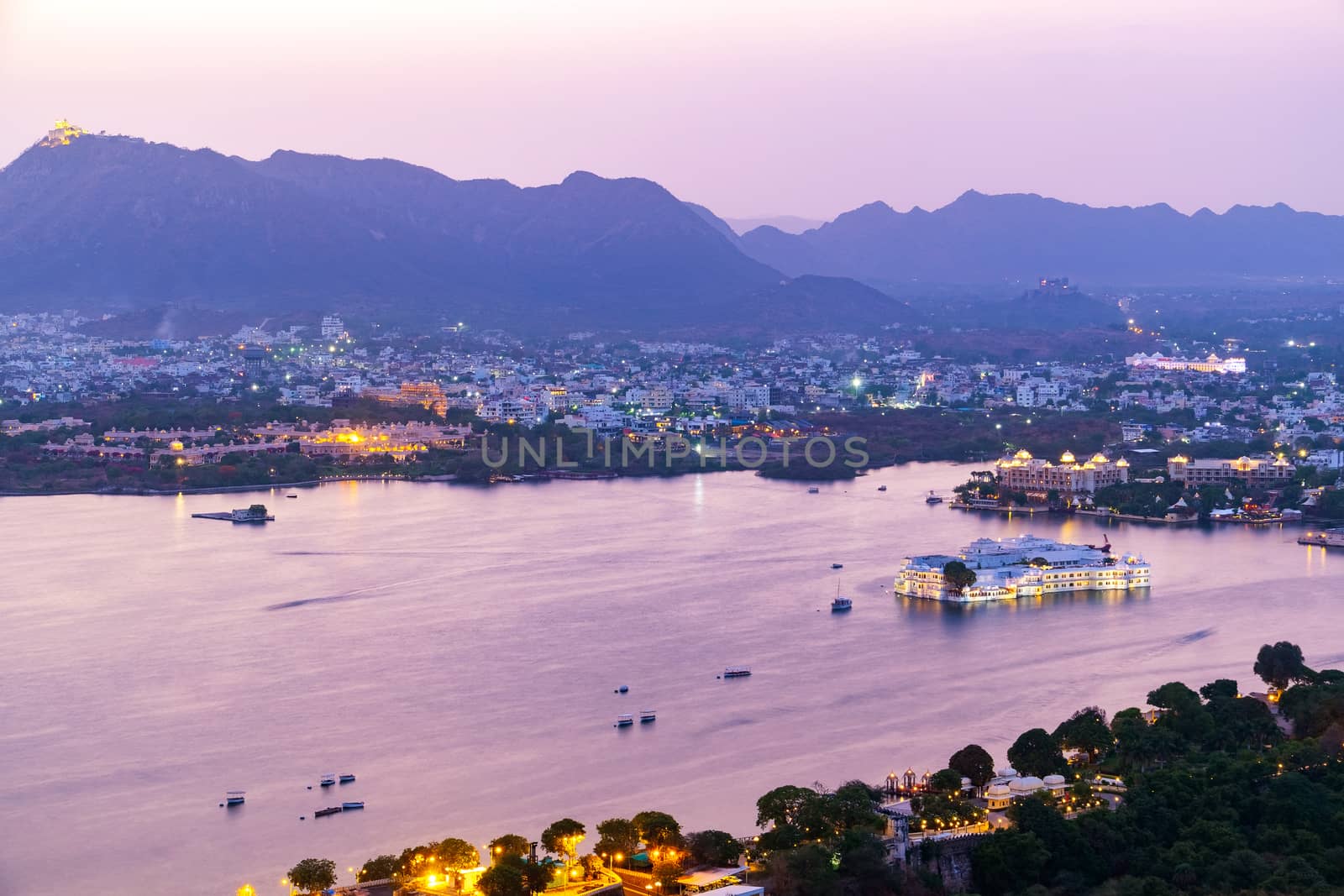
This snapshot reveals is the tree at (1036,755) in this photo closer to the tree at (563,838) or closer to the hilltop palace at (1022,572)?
the tree at (563,838)

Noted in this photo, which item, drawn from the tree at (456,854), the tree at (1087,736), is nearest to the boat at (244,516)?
the tree at (1087,736)

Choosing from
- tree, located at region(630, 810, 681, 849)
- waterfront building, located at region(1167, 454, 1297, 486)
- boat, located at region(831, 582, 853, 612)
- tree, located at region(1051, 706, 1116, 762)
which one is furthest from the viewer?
waterfront building, located at region(1167, 454, 1297, 486)

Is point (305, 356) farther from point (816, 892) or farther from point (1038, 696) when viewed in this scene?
point (816, 892)

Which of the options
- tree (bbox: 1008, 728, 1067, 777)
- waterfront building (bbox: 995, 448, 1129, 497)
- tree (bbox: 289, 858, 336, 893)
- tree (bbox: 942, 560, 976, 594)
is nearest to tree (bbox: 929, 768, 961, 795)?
tree (bbox: 1008, 728, 1067, 777)

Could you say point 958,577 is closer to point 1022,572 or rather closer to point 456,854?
point 1022,572

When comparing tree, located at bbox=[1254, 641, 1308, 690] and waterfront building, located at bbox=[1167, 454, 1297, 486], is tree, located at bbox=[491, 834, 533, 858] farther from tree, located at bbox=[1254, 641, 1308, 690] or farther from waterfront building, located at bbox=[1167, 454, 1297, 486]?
waterfront building, located at bbox=[1167, 454, 1297, 486]

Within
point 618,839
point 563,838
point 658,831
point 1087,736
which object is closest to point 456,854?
point 563,838

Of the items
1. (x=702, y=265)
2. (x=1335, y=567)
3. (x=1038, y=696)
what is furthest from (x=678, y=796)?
(x=702, y=265)
